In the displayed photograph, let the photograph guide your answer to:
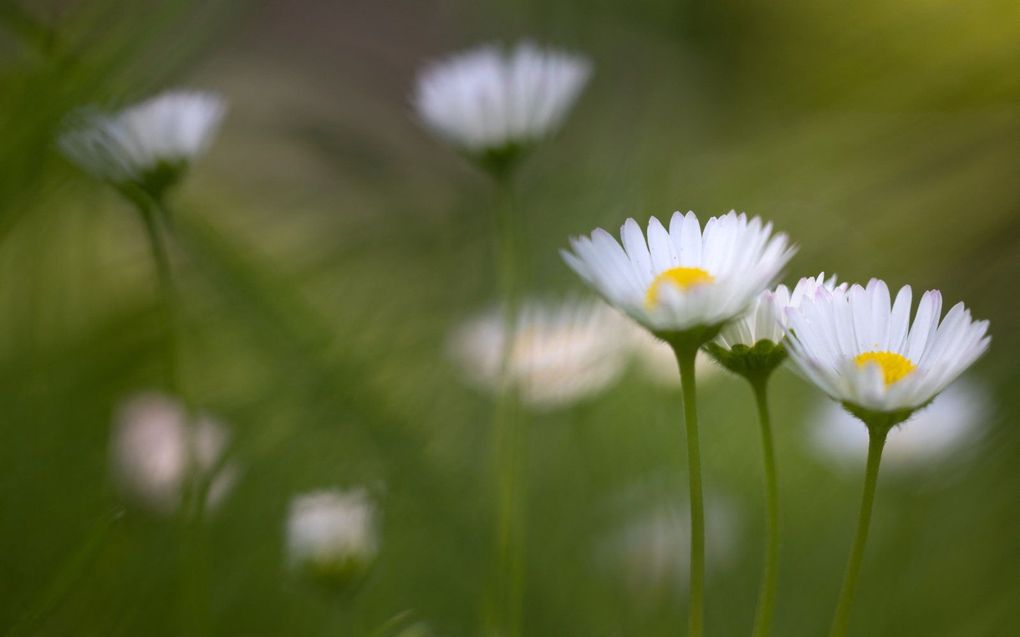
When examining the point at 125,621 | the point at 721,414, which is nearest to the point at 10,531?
the point at 125,621

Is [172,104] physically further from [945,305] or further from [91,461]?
[945,305]

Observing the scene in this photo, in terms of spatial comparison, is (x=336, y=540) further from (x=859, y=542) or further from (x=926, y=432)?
(x=926, y=432)

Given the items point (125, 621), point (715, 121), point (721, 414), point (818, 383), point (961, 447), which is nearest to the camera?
point (818, 383)

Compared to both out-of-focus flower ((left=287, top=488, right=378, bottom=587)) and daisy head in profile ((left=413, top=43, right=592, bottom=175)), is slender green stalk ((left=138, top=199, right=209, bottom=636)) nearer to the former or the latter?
out-of-focus flower ((left=287, top=488, right=378, bottom=587))

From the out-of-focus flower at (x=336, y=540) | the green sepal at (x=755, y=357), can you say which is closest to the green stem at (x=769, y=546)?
the green sepal at (x=755, y=357)

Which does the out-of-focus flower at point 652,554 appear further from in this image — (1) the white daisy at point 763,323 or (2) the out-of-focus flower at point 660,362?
(1) the white daisy at point 763,323
